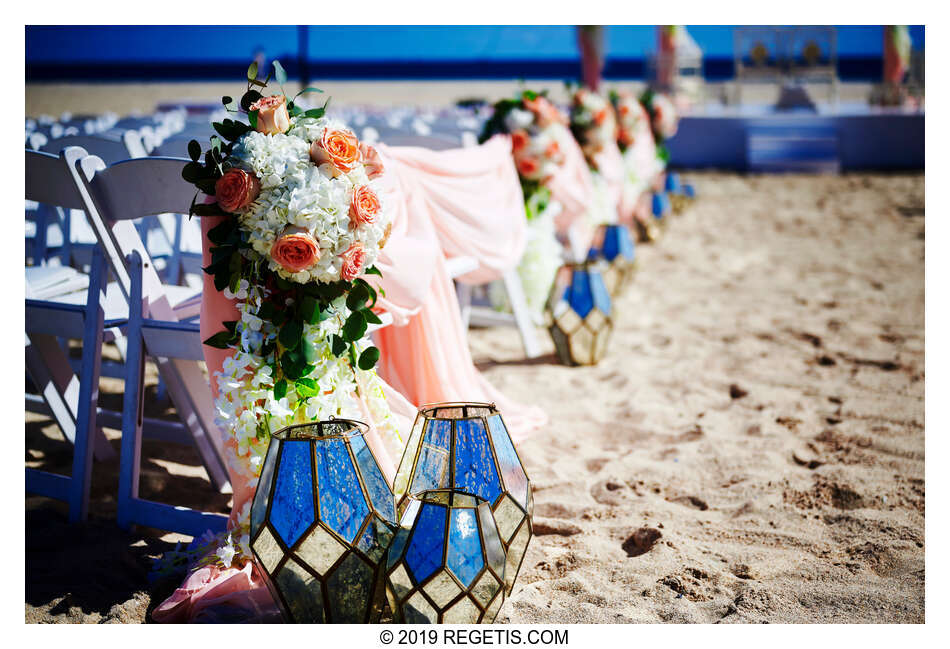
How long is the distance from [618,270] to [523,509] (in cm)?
309

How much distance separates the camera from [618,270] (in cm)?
461

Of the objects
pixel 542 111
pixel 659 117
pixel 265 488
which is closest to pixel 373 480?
pixel 265 488

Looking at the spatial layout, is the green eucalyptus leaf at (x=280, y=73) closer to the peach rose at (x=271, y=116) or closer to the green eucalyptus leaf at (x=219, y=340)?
the peach rose at (x=271, y=116)

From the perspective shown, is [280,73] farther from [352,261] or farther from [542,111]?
[542,111]

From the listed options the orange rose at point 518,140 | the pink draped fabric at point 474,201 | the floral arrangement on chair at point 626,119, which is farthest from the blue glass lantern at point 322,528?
the floral arrangement on chair at point 626,119

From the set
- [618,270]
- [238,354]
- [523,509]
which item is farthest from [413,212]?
[618,270]

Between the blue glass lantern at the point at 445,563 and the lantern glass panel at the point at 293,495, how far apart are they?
0.17 metres

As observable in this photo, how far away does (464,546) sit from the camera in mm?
1469

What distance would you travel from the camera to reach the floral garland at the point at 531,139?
4.30m

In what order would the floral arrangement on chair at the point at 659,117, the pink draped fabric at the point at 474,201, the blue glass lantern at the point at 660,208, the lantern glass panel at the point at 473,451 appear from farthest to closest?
the floral arrangement on chair at the point at 659,117 → the blue glass lantern at the point at 660,208 → the pink draped fabric at the point at 474,201 → the lantern glass panel at the point at 473,451

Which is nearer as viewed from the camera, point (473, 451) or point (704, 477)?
point (473, 451)

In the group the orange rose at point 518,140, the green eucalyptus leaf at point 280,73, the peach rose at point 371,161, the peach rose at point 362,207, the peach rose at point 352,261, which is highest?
the orange rose at point 518,140

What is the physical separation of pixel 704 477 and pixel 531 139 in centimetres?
234

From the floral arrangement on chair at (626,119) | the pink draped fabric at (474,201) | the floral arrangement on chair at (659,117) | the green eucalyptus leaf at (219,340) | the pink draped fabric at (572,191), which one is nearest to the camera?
the green eucalyptus leaf at (219,340)
